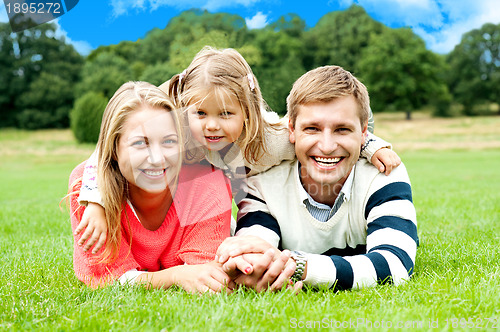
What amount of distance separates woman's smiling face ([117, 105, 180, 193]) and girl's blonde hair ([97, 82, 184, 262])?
0.04 meters

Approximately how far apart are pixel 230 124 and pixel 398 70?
818 inches

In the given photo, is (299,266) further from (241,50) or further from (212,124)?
(241,50)

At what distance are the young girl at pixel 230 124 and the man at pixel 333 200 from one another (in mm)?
95

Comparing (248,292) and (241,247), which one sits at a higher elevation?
(241,247)

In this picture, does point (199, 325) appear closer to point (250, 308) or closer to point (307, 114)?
point (250, 308)

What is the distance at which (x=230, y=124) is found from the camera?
3.34 metres

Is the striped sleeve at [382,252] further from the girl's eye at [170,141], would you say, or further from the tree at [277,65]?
the tree at [277,65]

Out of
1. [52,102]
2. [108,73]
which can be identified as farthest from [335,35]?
[52,102]

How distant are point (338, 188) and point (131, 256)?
4.68 ft

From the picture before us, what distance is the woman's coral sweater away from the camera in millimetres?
2980

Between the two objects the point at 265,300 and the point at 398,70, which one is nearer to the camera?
the point at 265,300

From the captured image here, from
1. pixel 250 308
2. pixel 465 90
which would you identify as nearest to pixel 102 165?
pixel 250 308

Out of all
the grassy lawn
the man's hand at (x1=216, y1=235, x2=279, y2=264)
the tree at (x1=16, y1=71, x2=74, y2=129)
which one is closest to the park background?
the grassy lawn

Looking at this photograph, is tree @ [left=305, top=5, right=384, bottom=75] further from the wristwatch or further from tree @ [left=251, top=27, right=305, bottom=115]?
the wristwatch
